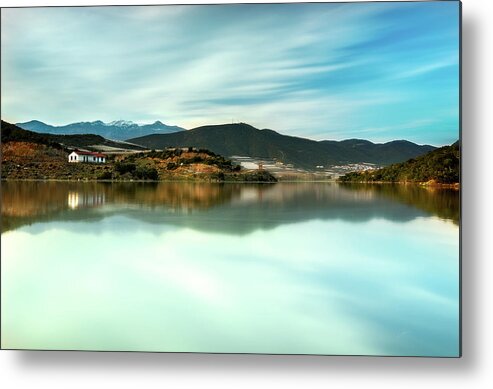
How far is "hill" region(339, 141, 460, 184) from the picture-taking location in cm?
335

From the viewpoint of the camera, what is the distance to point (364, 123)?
11.8 feet

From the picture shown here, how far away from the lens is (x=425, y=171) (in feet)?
11.7

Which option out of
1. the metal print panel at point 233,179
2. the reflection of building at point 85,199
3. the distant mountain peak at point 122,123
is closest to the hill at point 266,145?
the metal print panel at point 233,179

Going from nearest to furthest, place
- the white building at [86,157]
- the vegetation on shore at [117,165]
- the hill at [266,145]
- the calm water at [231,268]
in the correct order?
the calm water at [231,268] < the hill at [266,145] < the vegetation on shore at [117,165] < the white building at [86,157]

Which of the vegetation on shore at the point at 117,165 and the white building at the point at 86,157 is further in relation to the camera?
the white building at the point at 86,157

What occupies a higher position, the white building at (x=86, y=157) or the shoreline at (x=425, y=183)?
the white building at (x=86, y=157)

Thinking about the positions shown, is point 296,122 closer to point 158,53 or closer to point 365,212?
point 365,212

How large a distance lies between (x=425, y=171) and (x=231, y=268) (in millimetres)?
1597

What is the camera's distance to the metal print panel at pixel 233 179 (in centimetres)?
336

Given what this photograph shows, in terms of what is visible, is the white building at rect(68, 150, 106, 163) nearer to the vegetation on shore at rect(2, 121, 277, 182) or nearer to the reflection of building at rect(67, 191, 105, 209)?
the vegetation on shore at rect(2, 121, 277, 182)

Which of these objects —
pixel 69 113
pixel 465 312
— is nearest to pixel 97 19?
pixel 69 113

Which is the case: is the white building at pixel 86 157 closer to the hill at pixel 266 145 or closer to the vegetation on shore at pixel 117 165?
the vegetation on shore at pixel 117 165

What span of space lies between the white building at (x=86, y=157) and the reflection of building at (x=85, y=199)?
0.87 ft

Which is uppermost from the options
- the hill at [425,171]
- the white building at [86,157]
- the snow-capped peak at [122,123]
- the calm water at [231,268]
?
the snow-capped peak at [122,123]
